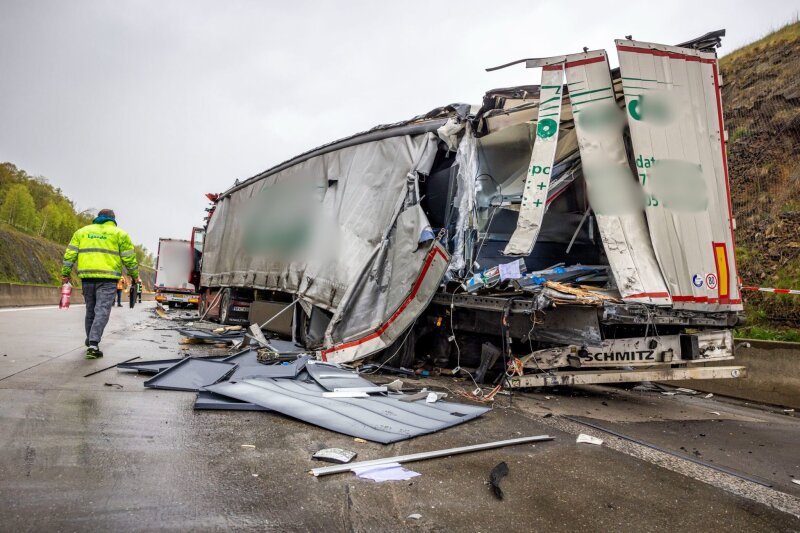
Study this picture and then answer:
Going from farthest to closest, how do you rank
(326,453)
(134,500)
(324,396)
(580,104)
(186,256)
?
1. (186,256)
2. (580,104)
3. (324,396)
4. (326,453)
5. (134,500)

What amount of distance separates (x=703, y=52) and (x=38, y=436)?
20.3ft

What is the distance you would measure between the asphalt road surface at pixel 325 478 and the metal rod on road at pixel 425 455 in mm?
51

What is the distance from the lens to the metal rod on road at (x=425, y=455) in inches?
85.7

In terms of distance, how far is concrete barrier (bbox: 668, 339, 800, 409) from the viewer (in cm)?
518

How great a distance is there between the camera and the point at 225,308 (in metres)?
10.0

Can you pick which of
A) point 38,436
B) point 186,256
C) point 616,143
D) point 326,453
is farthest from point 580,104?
point 186,256

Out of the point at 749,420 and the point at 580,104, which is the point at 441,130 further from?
the point at 749,420

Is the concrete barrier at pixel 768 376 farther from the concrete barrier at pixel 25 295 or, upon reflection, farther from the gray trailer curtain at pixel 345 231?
the concrete barrier at pixel 25 295

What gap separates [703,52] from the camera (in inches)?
175

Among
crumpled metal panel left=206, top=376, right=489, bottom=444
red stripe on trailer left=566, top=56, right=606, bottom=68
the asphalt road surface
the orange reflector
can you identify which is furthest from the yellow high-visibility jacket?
the orange reflector

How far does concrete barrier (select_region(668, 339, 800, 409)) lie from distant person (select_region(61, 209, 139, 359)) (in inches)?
305

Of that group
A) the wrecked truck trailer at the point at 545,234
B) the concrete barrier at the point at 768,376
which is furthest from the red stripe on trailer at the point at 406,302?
the concrete barrier at the point at 768,376

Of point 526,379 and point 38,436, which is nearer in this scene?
point 38,436

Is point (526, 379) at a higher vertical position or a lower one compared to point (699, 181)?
lower
